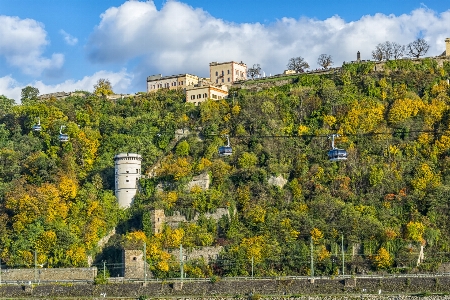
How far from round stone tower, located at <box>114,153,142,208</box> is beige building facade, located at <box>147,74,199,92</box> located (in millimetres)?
25233

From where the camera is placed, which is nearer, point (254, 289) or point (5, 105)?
point (254, 289)

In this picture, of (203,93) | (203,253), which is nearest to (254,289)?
(203,253)

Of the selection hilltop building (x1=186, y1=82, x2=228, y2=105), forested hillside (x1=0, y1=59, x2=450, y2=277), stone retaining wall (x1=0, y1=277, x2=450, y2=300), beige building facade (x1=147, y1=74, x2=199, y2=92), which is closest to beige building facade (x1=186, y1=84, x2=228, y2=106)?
hilltop building (x1=186, y1=82, x2=228, y2=105)

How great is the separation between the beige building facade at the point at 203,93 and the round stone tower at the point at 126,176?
18026 mm

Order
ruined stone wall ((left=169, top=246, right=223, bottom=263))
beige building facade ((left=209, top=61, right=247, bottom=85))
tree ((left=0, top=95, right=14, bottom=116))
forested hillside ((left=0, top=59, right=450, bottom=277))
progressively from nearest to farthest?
1. forested hillside ((left=0, top=59, right=450, bottom=277))
2. ruined stone wall ((left=169, top=246, right=223, bottom=263))
3. tree ((left=0, top=95, right=14, bottom=116))
4. beige building facade ((left=209, top=61, right=247, bottom=85))

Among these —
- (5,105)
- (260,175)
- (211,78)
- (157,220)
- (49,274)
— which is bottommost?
(49,274)

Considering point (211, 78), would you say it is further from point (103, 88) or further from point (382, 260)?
point (382, 260)

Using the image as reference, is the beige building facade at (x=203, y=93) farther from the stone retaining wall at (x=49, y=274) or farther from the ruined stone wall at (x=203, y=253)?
the stone retaining wall at (x=49, y=274)

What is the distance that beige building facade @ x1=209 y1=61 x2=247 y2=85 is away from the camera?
373ft

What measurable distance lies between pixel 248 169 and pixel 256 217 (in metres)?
7.43

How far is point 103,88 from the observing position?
114000 mm

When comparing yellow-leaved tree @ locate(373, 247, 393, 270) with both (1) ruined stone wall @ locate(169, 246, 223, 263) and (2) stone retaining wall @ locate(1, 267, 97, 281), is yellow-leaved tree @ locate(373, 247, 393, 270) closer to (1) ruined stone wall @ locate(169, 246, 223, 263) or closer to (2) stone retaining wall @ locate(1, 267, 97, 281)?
(1) ruined stone wall @ locate(169, 246, 223, 263)

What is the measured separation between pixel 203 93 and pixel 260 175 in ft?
72.5

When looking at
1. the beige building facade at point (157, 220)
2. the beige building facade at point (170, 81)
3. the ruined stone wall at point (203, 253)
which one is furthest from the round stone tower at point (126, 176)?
the beige building facade at point (170, 81)
